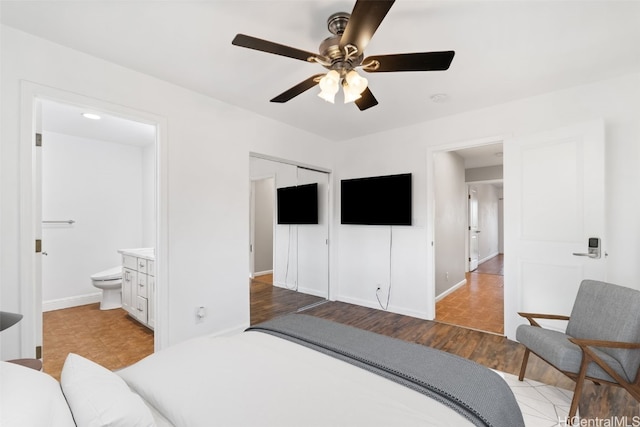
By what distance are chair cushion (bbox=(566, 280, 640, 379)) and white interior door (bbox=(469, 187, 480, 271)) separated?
4970 millimetres

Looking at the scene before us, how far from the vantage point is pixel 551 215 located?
9.14 ft

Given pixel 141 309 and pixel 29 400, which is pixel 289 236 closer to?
pixel 141 309

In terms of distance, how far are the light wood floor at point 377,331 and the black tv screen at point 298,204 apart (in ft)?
3.35

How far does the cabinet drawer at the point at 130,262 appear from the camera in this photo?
348 centimetres

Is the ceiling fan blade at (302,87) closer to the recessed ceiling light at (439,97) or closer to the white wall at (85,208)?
the recessed ceiling light at (439,97)

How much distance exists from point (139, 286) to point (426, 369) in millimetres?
3283

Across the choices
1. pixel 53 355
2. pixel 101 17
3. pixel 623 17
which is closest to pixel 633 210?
pixel 623 17

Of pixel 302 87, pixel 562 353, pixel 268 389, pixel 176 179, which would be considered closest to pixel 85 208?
pixel 176 179

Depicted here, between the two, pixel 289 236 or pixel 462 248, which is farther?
pixel 462 248

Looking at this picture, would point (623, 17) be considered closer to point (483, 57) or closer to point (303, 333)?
point (483, 57)

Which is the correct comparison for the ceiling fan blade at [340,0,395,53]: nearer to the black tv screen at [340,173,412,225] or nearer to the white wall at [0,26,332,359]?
the white wall at [0,26,332,359]

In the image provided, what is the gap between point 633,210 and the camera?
253cm

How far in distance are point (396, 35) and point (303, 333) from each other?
199cm

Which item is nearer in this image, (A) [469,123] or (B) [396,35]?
(B) [396,35]
